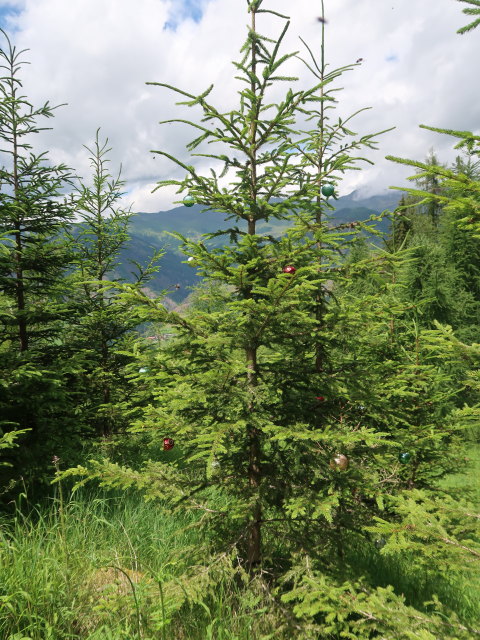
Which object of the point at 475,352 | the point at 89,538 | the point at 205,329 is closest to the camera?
the point at 475,352

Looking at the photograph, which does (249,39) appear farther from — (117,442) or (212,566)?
(117,442)

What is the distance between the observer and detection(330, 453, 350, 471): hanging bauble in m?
2.76

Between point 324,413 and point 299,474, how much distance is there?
62cm

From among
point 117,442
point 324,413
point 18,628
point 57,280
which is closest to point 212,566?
point 18,628

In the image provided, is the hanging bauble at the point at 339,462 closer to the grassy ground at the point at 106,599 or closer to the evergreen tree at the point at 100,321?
the grassy ground at the point at 106,599

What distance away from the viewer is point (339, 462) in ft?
9.07

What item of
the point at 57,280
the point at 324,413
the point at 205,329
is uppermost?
the point at 57,280

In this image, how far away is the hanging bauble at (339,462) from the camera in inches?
109

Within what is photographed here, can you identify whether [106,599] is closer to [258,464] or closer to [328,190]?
[258,464]

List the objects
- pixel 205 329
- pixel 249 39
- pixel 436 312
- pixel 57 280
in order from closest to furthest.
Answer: pixel 249 39 → pixel 205 329 → pixel 57 280 → pixel 436 312

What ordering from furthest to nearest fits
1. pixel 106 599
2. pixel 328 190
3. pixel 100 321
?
pixel 100 321, pixel 328 190, pixel 106 599

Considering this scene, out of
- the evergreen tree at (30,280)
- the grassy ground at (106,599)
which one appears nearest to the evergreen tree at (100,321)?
the evergreen tree at (30,280)

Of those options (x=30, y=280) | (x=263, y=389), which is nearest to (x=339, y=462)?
(x=263, y=389)

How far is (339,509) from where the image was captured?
3627 mm
